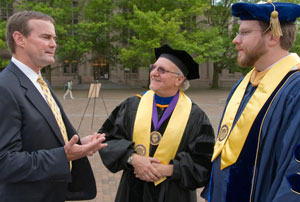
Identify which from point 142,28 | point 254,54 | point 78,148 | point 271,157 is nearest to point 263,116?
point 271,157

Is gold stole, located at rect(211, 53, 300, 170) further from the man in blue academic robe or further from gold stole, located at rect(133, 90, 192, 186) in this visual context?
gold stole, located at rect(133, 90, 192, 186)

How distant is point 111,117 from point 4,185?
128cm

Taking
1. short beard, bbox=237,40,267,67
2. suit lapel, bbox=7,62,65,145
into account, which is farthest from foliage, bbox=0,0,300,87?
suit lapel, bbox=7,62,65,145

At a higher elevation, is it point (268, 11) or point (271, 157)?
point (268, 11)

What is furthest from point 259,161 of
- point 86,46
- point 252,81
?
point 86,46

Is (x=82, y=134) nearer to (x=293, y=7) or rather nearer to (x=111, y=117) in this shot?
(x=111, y=117)

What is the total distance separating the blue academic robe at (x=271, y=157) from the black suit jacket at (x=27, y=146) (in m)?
1.21

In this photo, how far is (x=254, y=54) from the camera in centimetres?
193

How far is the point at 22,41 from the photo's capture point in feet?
6.50

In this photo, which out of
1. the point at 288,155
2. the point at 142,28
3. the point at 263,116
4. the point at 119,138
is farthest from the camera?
the point at 142,28

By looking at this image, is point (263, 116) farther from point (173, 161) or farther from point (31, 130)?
point (31, 130)

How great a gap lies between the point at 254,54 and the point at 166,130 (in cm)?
111

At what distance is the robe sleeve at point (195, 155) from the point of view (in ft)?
8.13

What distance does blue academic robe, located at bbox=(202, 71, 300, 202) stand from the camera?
1502 mm
